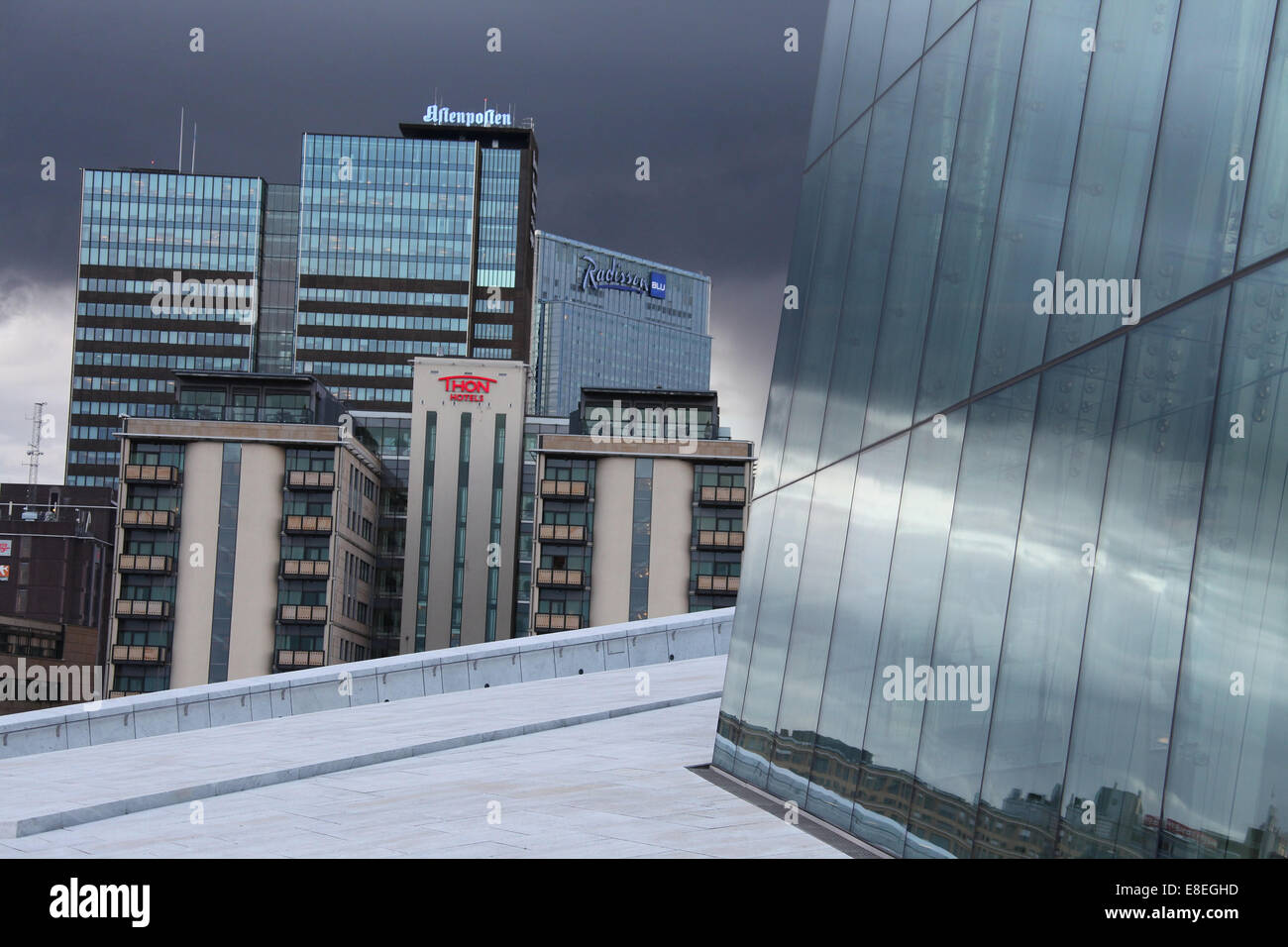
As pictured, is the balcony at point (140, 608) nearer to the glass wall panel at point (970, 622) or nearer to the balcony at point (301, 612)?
the balcony at point (301, 612)

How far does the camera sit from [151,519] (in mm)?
98562

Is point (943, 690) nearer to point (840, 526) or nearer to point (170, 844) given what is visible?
point (840, 526)

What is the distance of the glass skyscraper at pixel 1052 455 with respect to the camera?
25.3 ft

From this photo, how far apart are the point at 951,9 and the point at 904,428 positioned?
163 inches

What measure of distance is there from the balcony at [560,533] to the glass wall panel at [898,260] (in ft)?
275

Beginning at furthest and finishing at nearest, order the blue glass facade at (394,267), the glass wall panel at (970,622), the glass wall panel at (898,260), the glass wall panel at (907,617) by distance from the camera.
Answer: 1. the blue glass facade at (394,267)
2. the glass wall panel at (898,260)
3. the glass wall panel at (907,617)
4. the glass wall panel at (970,622)

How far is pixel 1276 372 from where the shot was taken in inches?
293

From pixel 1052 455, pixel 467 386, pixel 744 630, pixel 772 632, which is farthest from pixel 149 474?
pixel 1052 455

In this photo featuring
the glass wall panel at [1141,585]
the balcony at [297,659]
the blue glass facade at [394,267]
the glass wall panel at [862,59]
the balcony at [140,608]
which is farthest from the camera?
the blue glass facade at [394,267]

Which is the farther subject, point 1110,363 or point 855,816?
point 855,816

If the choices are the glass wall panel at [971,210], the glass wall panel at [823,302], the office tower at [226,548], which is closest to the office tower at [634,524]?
the office tower at [226,548]

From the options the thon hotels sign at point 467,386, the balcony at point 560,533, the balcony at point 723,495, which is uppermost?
the thon hotels sign at point 467,386

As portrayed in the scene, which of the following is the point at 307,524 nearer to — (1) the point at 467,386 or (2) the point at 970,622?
(1) the point at 467,386

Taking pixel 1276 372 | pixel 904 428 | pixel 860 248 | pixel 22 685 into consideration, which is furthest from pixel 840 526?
pixel 22 685
